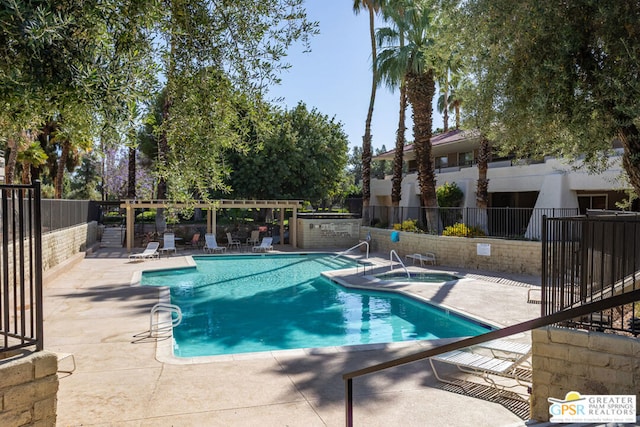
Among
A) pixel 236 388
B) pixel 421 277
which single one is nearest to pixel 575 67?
pixel 236 388

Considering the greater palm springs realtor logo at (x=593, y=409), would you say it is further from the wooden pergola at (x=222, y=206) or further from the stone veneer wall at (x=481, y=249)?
the wooden pergola at (x=222, y=206)

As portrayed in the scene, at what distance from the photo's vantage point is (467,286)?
13.9 m

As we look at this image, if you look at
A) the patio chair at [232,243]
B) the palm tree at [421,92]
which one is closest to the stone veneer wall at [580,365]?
the palm tree at [421,92]

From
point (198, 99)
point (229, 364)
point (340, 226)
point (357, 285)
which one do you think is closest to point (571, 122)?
point (198, 99)

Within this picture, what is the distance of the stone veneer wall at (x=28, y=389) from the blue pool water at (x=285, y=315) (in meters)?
5.50

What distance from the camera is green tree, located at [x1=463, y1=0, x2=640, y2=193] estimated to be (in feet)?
21.1

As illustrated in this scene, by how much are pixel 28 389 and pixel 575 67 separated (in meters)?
7.75

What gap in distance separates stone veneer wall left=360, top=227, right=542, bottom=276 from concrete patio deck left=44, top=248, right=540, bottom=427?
740cm

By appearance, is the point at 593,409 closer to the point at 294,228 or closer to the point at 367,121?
the point at 294,228

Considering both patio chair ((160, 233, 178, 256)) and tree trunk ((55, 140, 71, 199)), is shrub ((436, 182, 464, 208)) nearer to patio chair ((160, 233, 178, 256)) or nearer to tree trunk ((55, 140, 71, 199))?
patio chair ((160, 233, 178, 256))

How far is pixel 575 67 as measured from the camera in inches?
265

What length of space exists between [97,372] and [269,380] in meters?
2.52

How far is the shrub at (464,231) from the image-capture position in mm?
18125

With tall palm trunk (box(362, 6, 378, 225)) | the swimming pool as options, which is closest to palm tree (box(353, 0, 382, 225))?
tall palm trunk (box(362, 6, 378, 225))
